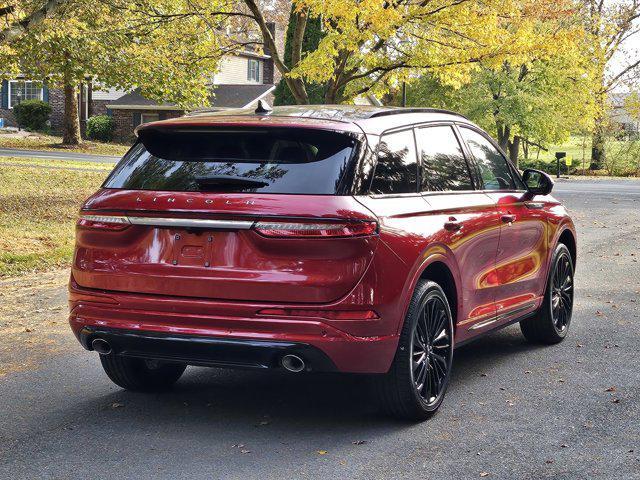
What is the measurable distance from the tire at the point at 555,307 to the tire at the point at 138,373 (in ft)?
9.97

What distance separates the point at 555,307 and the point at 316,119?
3402 mm

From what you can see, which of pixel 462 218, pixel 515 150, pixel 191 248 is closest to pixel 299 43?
pixel 462 218

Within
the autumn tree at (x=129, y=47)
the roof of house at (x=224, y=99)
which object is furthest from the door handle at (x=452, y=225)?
the roof of house at (x=224, y=99)

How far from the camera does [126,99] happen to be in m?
59.8

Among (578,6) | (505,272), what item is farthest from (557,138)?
(505,272)

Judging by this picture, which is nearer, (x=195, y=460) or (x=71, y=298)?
(x=195, y=460)

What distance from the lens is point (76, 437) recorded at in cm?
564

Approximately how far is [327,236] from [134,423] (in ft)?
5.47

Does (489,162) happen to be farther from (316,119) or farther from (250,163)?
(250,163)

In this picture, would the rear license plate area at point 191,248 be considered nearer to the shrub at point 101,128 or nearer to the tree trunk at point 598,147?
the tree trunk at point 598,147

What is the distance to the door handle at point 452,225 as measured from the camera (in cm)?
629

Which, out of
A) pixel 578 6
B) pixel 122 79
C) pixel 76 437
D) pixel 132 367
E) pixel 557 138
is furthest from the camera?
pixel 557 138

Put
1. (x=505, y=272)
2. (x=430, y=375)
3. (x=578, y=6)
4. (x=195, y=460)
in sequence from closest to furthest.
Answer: (x=195, y=460) → (x=430, y=375) → (x=505, y=272) → (x=578, y=6)

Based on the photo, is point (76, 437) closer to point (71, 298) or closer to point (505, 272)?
point (71, 298)
